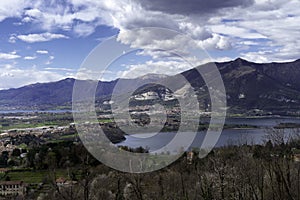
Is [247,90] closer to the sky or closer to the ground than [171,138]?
closer to the sky

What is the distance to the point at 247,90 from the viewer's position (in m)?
88.2

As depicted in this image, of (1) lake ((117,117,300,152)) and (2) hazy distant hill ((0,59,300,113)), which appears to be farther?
(2) hazy distant hill ((0,59,300,113))

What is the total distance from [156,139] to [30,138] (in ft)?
63.9

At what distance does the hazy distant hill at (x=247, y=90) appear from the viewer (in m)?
77.4

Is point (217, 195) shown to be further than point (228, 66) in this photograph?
No

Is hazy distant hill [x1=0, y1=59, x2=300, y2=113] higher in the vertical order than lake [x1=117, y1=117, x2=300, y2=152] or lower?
higher

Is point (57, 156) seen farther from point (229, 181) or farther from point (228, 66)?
point (228, 66)

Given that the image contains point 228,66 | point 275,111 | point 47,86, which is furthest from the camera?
point 47,86

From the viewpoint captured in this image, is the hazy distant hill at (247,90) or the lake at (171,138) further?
the hazy distant hill at (247,90)

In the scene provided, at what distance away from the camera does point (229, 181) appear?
917 cm

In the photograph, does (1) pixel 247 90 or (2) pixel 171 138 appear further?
(1) pixel 247 90

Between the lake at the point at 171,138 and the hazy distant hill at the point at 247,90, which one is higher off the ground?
the hazy distant hill at the point at 247,90

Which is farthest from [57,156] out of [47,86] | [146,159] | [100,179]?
[47,86]

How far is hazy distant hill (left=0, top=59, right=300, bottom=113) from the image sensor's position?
77438mm
